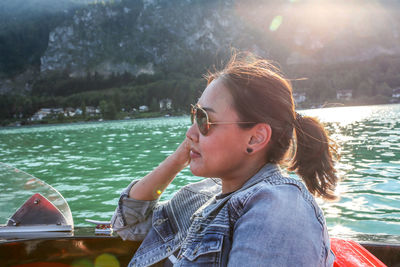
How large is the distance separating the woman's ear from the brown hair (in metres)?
0.03

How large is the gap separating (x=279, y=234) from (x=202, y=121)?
0.71 m

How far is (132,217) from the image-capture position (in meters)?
2.22

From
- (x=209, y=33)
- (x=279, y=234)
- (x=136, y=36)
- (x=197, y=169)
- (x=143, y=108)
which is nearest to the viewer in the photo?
(x=279, y=234)

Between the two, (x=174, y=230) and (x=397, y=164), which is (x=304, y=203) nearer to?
(x=174, y=230)

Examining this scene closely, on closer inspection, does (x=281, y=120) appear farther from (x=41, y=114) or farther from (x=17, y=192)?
(x=41, y=114)

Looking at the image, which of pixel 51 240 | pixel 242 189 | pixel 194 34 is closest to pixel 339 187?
pixel 51 240

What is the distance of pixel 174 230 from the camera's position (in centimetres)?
200

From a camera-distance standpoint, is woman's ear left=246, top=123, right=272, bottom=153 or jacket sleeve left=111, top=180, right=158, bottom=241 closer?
woman's ear left=246, top=123, right=272, bottom=153

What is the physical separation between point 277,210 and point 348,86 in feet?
366

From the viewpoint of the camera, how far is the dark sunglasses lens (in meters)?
1.58

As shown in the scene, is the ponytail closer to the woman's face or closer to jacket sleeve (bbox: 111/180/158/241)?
the woman's face

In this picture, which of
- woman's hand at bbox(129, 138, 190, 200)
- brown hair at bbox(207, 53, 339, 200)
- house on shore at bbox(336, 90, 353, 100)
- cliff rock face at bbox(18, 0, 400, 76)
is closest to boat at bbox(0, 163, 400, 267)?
woman's hand at bbox(129, 138, 190, 200)

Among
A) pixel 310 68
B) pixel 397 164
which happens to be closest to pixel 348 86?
pixel 310 68

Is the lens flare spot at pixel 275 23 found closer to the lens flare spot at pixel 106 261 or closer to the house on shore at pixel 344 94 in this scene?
the house on shore at pixel 344 94
